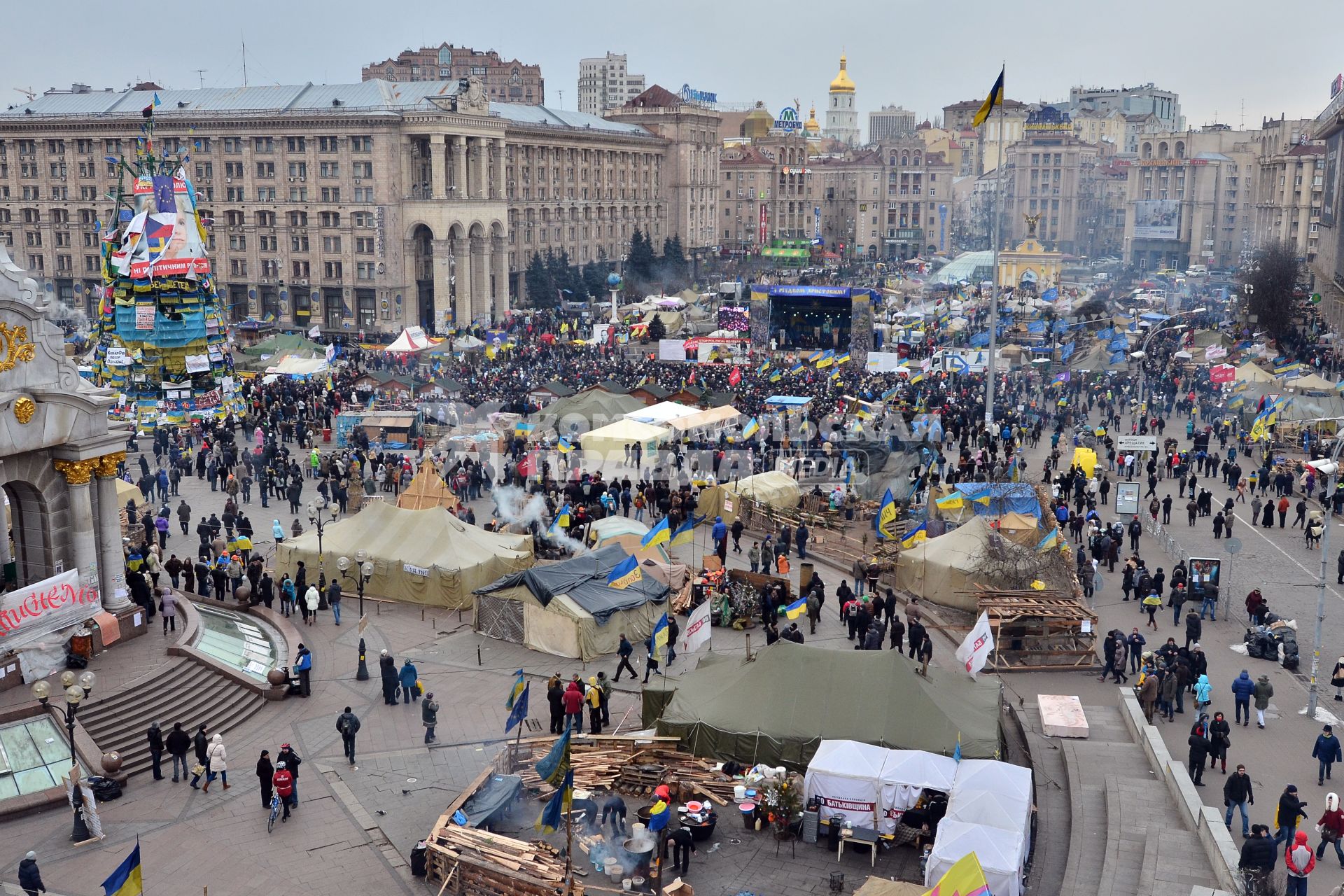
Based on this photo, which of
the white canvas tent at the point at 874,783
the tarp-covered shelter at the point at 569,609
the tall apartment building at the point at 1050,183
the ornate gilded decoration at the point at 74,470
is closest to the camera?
the white canvas tent at the point at 874,783

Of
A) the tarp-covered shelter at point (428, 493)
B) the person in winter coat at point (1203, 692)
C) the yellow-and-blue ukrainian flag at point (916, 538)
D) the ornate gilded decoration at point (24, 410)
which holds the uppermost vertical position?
the ornate gilded decoration at point (24, 410)

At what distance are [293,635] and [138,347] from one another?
21.7 meters

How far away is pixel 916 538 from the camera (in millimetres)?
26875

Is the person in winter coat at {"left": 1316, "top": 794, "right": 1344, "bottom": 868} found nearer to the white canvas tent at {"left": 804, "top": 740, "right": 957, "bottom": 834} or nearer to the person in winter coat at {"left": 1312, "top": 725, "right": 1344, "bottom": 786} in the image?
the person in winter coat at {"left": 1312, "top": 725, "right": 1344, "bottom": 786}

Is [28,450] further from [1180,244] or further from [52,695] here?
[1180,244]

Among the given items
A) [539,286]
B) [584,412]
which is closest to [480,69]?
[539,286]

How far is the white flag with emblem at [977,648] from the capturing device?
63.6 ft

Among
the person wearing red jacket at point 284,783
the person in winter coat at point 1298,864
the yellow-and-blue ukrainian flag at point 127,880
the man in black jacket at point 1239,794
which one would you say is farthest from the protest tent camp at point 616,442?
the yellow-and-blue ukrainian flag at point 127,880

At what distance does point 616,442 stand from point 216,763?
1888cm

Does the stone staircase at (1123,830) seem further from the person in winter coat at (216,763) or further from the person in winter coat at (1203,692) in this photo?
the person in winter coat at (216,763)

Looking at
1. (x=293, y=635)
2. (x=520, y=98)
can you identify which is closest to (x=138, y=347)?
(x=293, y=635)

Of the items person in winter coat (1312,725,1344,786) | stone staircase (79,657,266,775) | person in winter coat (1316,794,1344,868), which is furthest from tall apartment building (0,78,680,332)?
person in winter coat (1316,794,1344,868)

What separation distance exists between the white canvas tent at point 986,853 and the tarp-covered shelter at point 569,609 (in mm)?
9118

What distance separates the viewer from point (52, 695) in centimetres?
1861
